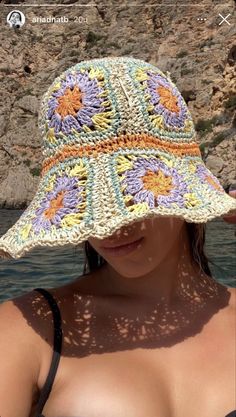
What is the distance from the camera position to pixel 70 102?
3.98 feet

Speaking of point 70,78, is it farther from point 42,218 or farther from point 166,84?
point 42,218

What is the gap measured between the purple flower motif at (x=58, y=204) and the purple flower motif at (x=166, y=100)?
0.78 feet

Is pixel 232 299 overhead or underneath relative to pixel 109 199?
underneath

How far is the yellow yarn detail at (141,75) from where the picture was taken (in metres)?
1.25

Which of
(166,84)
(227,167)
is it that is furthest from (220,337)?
(227,167)

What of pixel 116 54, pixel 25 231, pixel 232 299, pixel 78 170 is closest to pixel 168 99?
pixel 78 170

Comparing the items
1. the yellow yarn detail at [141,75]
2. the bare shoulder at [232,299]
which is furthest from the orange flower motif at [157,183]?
the bare shoulder at [232,299]

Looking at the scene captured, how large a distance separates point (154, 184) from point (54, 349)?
44 centimetres

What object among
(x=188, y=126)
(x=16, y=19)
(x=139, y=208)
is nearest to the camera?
(x=139, y=208)

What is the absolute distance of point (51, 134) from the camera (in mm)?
1251

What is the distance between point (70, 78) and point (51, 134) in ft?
0.42

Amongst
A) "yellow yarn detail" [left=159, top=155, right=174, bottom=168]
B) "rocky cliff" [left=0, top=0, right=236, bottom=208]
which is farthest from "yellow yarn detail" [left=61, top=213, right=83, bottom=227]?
"rocky cliff" [left=0, top=0, right=236, bottom=208]

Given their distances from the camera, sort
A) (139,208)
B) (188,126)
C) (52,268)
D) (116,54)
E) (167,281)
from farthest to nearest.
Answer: (116,54)
(52,268)
(167,281)
(188,126)
(139,208)

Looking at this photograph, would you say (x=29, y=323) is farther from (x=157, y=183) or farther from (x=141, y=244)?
(x=157, y=183)
